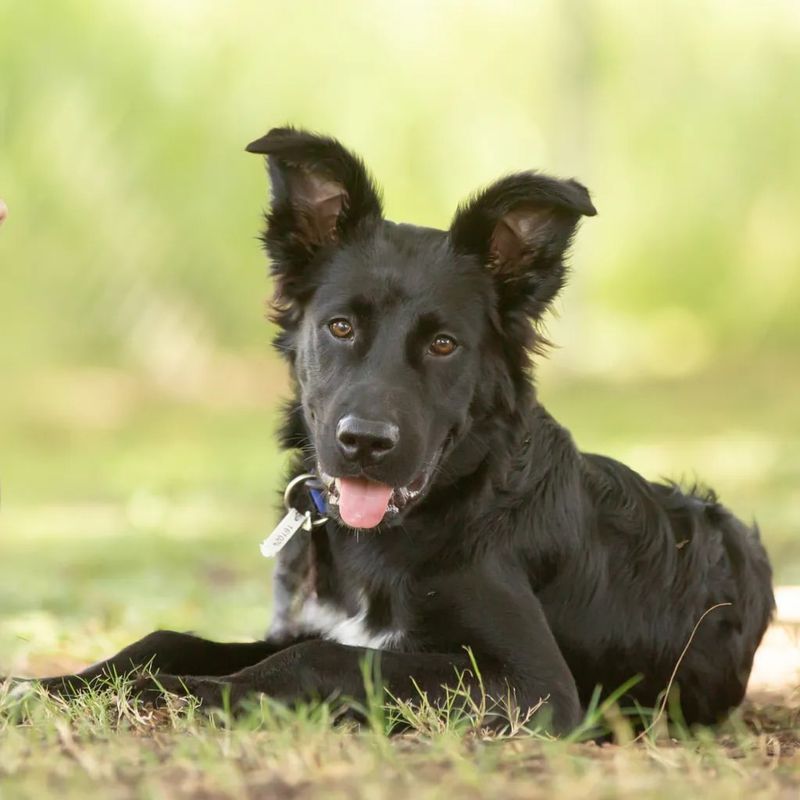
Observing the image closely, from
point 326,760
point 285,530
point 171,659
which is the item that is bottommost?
point 326,760

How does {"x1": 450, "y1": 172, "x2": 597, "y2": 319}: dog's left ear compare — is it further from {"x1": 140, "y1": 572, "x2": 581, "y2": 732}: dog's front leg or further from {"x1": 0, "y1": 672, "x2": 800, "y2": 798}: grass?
{"x1": 0, "y1": 672, "x2": 800, "y2": 798}: grass

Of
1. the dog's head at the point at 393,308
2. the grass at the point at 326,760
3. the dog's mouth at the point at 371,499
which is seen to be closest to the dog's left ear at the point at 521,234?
the dog's head at the point at 393,308

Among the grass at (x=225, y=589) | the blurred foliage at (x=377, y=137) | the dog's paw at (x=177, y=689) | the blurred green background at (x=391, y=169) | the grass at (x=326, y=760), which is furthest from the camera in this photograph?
the blurred foliage at (x=377, y=137)

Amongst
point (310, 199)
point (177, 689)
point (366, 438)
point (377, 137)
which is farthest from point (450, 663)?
point (377, 137)

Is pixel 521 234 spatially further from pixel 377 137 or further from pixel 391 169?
pixel 377 137

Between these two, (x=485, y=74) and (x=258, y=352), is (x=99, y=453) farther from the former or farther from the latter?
(x=485, y=74)

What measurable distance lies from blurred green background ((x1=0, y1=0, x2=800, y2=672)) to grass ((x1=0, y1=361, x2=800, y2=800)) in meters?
0.30

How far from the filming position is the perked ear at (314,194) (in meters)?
5.01

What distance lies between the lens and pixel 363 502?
4746mm

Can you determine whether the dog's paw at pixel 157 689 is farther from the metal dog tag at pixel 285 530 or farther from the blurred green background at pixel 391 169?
the blurred green background at pixel 391 169

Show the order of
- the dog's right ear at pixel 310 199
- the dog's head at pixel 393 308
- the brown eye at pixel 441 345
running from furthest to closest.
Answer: the dog's right ear at pixel 310 199 → the brown eye at pixel 441 345 → the dog's head at pixel 393 308

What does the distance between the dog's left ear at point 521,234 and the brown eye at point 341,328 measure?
0.53 metres

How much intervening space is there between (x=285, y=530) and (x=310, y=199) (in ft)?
4.17

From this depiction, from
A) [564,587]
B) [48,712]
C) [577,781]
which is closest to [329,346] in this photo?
[564,587]
